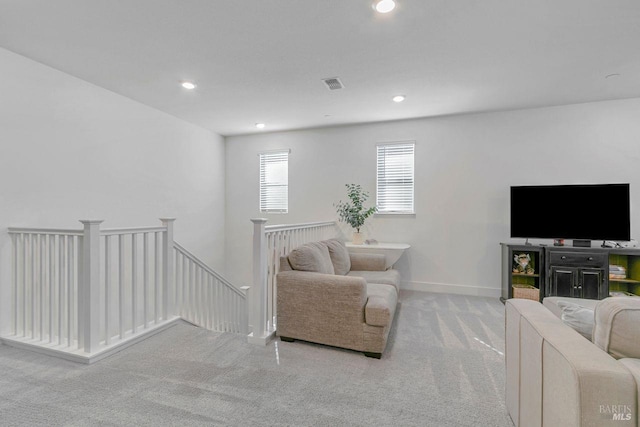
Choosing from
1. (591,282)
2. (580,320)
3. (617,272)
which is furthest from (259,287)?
(617,272)

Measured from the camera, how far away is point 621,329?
41.2 inches

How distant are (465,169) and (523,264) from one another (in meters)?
1.48

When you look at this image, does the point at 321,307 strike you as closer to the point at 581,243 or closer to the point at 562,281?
the point at 562,281

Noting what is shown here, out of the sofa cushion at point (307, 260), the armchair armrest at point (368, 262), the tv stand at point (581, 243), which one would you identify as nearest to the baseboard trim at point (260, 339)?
the sofa cushion at point (307, 260)

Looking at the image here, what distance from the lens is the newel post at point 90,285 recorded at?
2.36m

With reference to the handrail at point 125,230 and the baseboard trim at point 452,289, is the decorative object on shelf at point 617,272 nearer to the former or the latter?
the baseboard trim at point 452,289

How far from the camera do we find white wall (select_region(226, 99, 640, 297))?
3.84 metres

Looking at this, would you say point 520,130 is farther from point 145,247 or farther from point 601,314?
point 145,247

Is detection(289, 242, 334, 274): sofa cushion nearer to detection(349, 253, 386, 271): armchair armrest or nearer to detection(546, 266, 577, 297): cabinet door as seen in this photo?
detection(349, 253, 386, 271): armchair armrest

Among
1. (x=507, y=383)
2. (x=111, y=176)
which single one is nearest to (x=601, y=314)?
(x=507, y=383)

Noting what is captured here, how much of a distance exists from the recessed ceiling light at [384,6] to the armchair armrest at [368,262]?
2.67 metres

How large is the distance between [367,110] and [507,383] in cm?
347

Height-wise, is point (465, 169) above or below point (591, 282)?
above

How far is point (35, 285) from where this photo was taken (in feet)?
8.82
